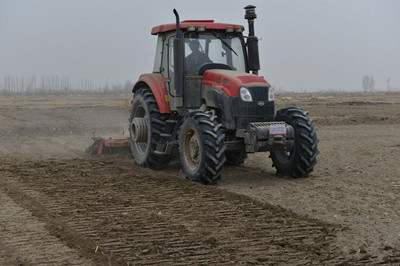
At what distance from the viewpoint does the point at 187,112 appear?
10102 millimetres

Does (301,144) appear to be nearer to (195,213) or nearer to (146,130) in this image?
(195,213)

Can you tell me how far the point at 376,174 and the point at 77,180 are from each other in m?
5.20

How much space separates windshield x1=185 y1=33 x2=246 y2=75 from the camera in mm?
10211

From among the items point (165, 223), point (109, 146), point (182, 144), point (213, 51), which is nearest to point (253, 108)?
point (182, 144)

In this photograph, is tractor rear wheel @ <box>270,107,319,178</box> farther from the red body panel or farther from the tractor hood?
the red body panel

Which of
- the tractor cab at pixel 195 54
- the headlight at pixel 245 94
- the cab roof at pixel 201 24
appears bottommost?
the headlight at pixel 245 94

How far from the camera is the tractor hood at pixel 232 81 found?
937 centimetres

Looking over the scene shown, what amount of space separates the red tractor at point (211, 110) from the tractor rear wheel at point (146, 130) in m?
0.02

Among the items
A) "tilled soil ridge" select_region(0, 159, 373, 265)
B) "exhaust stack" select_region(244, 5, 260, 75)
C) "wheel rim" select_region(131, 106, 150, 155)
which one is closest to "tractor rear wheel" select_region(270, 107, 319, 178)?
"exhaust stack" select_region(244, 5, 260, 75)

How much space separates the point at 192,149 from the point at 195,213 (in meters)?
2.44

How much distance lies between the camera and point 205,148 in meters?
8.80

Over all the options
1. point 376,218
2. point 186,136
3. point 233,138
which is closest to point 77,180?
point 186,136

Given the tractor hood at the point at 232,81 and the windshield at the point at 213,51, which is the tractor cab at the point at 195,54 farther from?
the tractor hood at the point at 232,81

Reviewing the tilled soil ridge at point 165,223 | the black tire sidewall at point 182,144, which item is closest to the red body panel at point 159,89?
the black tire sidewall at point 182,144
